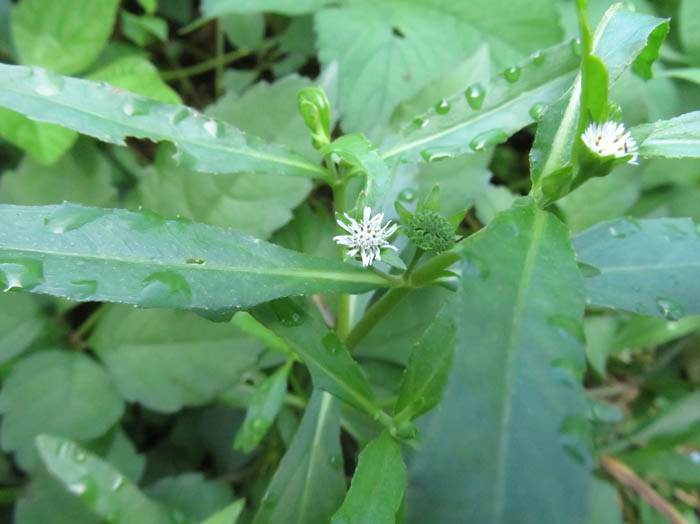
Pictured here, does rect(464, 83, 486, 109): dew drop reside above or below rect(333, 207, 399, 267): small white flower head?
above

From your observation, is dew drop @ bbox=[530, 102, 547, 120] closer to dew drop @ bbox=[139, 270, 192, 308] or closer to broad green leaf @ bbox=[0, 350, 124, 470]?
dew drop @ bbox=[139, 270, 192, 308]

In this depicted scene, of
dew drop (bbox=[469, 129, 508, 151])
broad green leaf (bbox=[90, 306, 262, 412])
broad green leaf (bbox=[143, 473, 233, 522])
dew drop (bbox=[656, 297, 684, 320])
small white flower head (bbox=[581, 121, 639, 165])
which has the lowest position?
broad green leaf (bbox=[143, 473, 233, 522])

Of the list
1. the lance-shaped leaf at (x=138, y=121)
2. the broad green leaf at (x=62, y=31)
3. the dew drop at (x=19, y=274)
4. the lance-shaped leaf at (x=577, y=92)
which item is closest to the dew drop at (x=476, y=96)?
the lance-shaped leaf at (x=577, y=92)

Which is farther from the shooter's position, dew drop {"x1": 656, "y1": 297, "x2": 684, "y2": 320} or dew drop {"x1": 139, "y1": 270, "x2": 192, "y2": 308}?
dew drop {"x1": 656, "y1": 297, "x2": 684, "y2": 320}

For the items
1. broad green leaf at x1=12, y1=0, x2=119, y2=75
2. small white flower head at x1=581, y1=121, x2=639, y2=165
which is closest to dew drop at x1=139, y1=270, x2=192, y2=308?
small white flower head at x1=581, y1=121, x2=639, y2=165

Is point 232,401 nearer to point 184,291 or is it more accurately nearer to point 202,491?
point 202,491

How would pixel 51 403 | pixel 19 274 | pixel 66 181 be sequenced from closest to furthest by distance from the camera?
pixel 19 274 → pixel 51 403 → pixel 66 181

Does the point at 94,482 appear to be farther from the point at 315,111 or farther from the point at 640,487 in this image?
the point at 640,487

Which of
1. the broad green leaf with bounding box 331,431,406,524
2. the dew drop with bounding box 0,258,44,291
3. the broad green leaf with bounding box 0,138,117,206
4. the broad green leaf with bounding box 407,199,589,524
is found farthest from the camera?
the broad green leaf with bounding box 0,138,117,206

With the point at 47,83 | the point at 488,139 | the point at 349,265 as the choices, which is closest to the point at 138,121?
the point at 47,83
